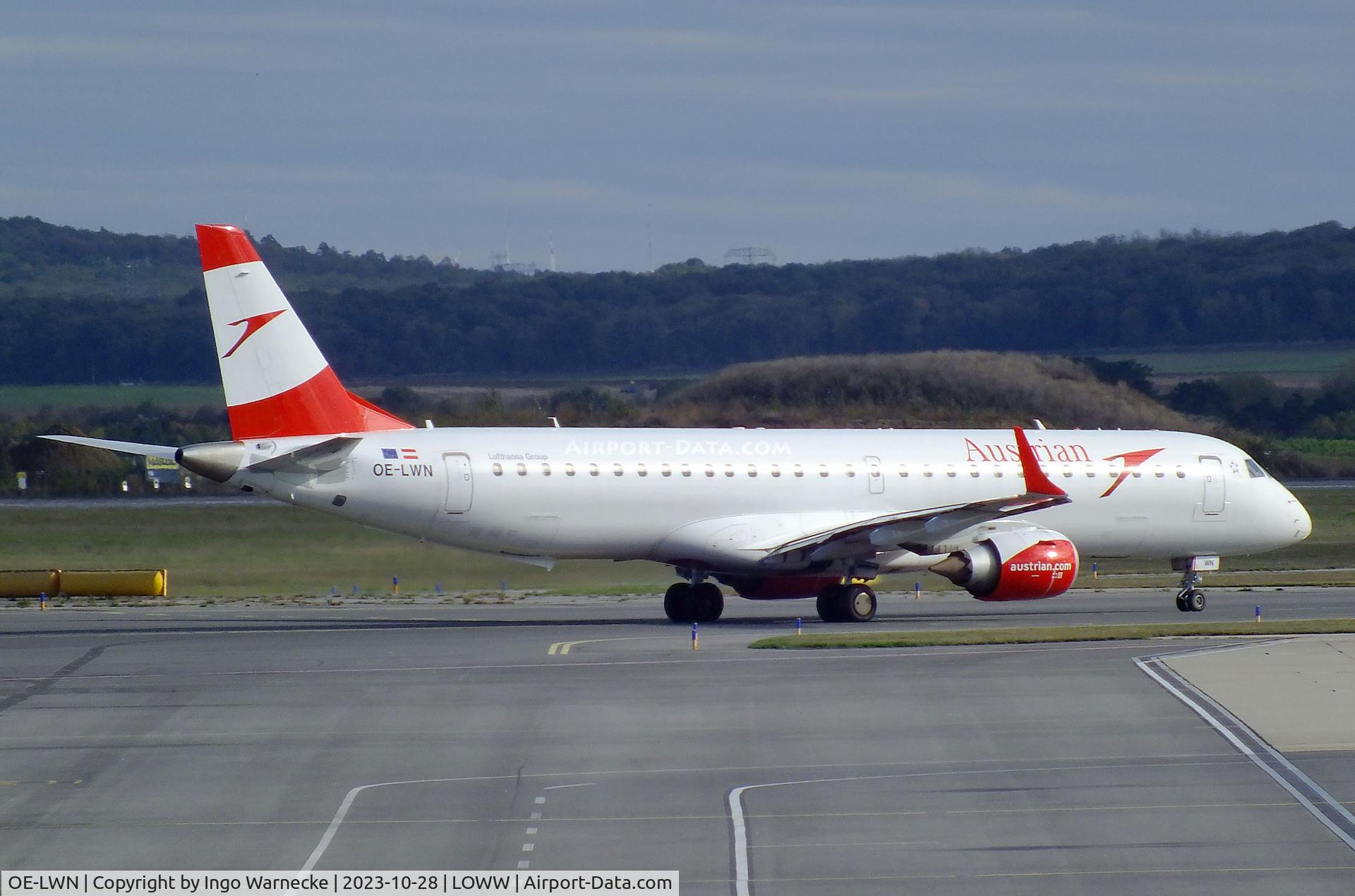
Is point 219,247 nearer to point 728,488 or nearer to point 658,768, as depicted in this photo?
point 728,488

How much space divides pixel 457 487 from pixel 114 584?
568 inches

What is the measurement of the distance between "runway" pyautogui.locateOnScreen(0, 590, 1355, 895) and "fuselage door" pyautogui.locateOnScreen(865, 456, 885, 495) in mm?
6559

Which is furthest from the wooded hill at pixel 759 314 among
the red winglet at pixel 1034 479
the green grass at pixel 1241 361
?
the red winglet at pixel 1034 479

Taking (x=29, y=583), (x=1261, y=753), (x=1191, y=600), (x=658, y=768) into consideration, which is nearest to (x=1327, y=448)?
(x=1191, y=600)

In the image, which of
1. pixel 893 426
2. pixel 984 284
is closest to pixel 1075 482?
pixel 893 426

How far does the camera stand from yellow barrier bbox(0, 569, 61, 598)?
3991cm

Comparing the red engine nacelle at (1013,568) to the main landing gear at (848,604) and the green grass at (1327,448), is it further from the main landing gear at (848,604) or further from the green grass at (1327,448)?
the green grass at (1327,448)

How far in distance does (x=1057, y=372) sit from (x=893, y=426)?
10.7 meters

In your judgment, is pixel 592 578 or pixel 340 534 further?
pixel 340 534

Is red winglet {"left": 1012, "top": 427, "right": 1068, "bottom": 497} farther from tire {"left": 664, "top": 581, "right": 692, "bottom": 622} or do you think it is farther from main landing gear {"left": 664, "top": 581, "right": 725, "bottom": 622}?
tire {"left": 664, "top": 581, "right": 692, "bottom": 622}

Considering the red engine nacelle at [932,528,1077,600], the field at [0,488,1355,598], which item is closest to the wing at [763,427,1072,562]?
the red engine nacelle at [932,528,1077,600]

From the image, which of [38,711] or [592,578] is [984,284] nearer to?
[592,578]

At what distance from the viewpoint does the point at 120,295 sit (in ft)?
391

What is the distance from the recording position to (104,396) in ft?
225
